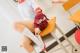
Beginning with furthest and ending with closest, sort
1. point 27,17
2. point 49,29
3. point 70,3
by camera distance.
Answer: point 27,17 < point 70,3 < point 49,29

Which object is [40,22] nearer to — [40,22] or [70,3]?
[40,22]

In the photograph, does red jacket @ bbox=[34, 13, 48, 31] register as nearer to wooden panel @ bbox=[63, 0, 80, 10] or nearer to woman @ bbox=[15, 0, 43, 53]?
woman @ bbox=[15, 0, 43, 53]

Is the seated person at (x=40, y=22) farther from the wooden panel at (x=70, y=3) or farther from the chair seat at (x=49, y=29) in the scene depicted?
the wooden panel at (x=70, y=3)

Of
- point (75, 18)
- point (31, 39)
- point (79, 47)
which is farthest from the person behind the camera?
point (79, 47)

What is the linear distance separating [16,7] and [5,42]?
41 centimetres

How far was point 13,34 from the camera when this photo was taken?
248 centimetres

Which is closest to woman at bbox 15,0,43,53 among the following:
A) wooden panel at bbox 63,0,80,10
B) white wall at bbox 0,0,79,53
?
white wall at bbox 0,0,79,53

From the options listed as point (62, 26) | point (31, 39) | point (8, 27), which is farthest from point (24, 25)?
point (62, 26)

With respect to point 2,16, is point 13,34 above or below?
below

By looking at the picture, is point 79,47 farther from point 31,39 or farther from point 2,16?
point 2,16

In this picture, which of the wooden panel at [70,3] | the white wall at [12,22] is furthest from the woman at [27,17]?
the wooden panel at [70,3]

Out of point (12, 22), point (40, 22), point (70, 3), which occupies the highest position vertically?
point (70, 3)

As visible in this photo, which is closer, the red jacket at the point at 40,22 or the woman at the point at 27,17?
the red jacket at the point at 40,22

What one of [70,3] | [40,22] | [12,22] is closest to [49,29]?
[40,22]
